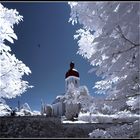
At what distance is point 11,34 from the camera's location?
33.1 feet

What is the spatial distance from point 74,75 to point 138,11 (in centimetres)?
2151

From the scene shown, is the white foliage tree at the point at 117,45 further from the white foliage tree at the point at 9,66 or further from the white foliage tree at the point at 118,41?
the white foliage tree at the point at 9,66

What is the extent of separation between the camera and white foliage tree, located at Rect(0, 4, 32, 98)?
33.7ft

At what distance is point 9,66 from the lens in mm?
11328

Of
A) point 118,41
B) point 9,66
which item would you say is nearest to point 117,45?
point 118,41

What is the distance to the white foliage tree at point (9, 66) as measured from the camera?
10.3 metres

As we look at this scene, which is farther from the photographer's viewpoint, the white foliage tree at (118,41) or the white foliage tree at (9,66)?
the white foliage tree at (9,66)

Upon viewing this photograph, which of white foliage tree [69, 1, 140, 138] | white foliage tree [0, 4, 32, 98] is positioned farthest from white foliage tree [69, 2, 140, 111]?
white foliage tree [0, 4, 32, 98]

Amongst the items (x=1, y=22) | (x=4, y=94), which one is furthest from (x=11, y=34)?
(x=4, y=94)

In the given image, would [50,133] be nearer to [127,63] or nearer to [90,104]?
[90,104]

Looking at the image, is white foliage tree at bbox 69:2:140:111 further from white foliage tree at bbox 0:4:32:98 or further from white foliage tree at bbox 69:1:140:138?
white foliage tree at bbox 0:4:32:98

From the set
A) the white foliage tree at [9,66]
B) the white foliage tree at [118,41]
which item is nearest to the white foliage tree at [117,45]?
the white foliage tree at [118,41]

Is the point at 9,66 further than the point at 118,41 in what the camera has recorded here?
Yes

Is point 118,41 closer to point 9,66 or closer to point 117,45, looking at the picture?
point 117,45
